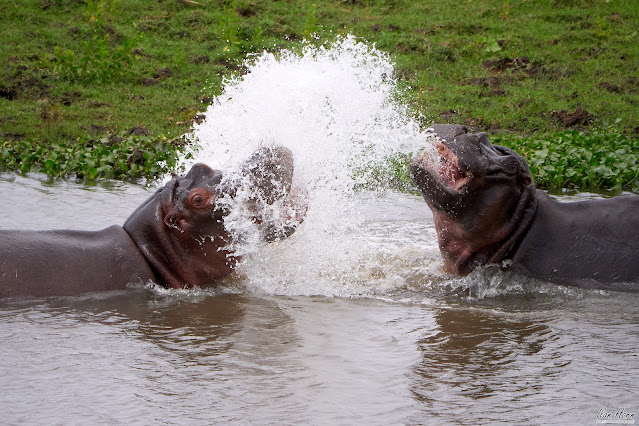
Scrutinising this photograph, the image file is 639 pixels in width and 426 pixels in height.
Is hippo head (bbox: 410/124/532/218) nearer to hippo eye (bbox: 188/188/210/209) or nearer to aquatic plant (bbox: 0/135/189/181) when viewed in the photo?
hippo eye (bbox: 188/188/210/209)

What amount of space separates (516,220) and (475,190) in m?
0.33

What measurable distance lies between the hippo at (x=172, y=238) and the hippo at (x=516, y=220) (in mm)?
925

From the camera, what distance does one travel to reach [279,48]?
14.1 metres

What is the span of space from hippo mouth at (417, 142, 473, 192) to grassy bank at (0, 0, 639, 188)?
4162 mm

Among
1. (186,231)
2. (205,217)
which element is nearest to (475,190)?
(205,217)

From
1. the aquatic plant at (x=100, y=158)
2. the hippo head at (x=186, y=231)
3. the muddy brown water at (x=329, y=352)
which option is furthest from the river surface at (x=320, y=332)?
the aquatic plant at (x=100, y=158)

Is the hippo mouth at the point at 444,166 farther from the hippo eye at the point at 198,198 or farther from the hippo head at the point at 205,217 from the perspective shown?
the hippo eye at the point at 198,198

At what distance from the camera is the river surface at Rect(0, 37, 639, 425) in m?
3.36

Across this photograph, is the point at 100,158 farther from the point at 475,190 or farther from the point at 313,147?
Result: the point at 475,190

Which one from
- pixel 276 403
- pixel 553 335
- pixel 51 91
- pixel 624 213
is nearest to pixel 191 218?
pixel 276 403

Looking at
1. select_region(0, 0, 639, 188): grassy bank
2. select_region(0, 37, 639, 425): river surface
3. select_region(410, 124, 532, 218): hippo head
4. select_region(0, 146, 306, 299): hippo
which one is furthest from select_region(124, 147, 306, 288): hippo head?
select_region(0, 0, 639, 188): grassy bank

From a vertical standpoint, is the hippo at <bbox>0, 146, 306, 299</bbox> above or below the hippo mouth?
below

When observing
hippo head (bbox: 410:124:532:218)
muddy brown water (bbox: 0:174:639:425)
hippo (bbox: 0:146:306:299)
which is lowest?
muddy brown water (bbox: 0:174:639:425)

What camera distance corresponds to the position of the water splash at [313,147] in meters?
5.29
